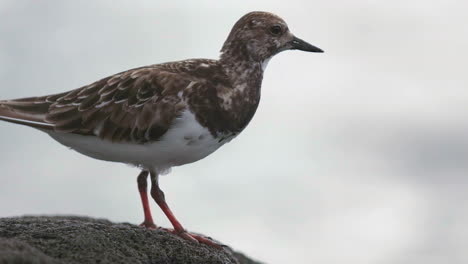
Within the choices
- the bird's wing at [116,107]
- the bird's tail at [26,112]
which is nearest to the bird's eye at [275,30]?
the bird's wing at [116,107]

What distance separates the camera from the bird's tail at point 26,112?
10000 mm

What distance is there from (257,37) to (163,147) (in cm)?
220

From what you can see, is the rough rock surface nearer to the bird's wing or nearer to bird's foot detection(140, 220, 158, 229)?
bird's foot detection(140, 220, 158, 229)

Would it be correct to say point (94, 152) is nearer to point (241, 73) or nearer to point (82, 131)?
point (82, 131)

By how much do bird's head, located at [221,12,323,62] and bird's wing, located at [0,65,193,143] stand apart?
3.14 feet

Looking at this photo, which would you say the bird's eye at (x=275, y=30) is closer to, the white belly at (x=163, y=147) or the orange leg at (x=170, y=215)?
the white belly at (x=163, y=147)

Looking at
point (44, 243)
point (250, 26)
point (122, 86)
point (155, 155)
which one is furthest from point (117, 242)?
point (250, 26)

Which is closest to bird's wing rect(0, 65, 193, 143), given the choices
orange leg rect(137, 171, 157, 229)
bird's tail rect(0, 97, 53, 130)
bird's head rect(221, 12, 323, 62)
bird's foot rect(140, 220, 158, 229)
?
bird's tail rect(0, 97, 53, 130)

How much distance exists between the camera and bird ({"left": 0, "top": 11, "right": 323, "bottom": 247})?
9258 mm

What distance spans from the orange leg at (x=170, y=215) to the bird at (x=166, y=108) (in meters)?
0.01

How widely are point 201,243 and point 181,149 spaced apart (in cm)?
137

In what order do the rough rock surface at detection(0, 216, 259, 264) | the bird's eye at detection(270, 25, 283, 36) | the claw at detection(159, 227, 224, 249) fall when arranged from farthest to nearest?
the bird's eye at detection(270, 25, 283, 36)
the claw at detection(159, 227, 224, 249)
the rough rock surface at detection(0, 216, 259, 264)

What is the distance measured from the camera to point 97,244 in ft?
26.5

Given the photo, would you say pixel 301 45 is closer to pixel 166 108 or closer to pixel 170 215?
pixel 166 108
